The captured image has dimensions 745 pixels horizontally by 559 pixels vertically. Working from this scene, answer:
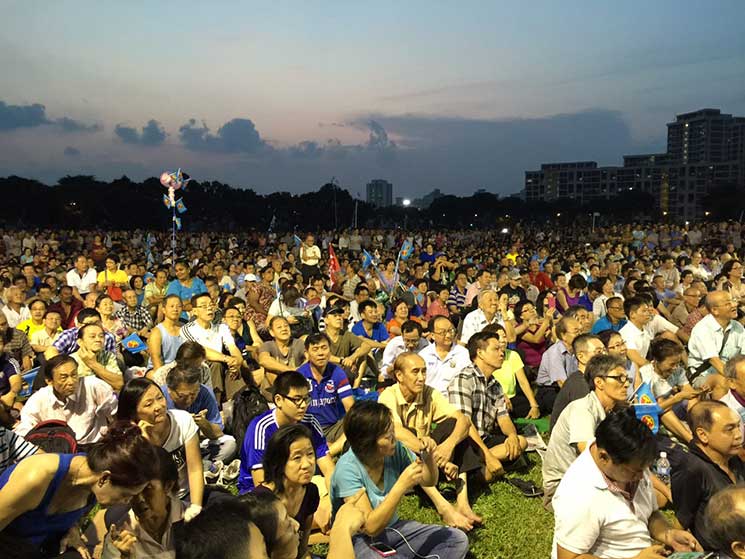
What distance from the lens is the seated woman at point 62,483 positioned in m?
2.78

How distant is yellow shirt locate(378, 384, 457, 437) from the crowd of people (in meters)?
0.02

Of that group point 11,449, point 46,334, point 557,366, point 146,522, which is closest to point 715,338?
point 557,366

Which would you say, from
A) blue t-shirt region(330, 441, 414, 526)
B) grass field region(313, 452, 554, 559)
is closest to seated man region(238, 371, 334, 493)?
blue t-shirt region(330, 441, 414, 526)

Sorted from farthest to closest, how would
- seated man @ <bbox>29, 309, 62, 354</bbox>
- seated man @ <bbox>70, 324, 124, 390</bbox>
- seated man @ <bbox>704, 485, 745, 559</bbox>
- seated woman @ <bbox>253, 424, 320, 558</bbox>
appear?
seated man @ <bbox>29, 309, 62, 354</bbox>
seated man @ <bbox>70, 324, 124, 390</bbox>
seated woman @ <bbox>253, 424, 320, 558</bbox>
seated man @ <bbox>704, 485, 745, 559</bbox>

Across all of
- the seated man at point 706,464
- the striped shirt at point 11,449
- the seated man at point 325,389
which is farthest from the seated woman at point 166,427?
the seated man at point 706,464

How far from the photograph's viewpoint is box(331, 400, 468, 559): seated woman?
3.31m

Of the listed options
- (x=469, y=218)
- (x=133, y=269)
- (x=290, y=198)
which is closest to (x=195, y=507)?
(x=133, y=269)

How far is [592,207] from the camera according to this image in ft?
275

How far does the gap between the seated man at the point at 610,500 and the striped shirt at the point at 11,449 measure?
9.69ft

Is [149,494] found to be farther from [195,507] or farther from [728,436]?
[728,436]

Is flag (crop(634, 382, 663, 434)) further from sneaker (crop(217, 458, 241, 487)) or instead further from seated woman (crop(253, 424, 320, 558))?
Answer: sneaker (crop(217, 458, 241, 487))

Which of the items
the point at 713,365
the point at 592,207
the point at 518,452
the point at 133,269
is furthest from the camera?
the point at 592,207

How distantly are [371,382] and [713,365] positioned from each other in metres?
3.90

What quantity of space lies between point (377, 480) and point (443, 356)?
3.11 meters
